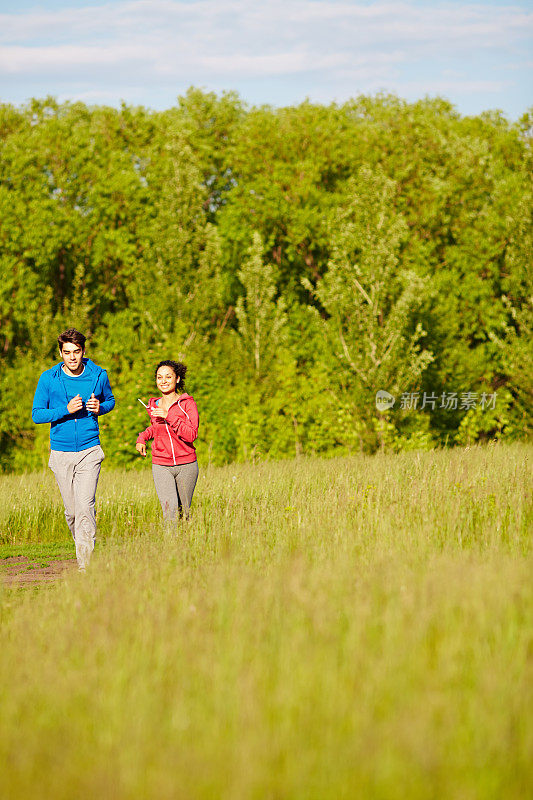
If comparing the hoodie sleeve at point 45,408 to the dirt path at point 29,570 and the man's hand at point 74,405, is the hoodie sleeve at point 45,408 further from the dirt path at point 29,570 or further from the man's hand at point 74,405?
the dirt path at point 29,570

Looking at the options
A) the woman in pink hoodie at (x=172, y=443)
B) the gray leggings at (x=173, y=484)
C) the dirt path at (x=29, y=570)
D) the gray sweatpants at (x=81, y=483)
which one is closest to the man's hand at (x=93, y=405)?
the gray sweatpants at (x=81, y=483)

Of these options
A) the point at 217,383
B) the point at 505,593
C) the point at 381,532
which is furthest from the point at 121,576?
the point at 217,383

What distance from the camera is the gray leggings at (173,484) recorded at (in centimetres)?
826

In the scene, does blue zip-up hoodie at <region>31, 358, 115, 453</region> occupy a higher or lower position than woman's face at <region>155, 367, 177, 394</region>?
lower

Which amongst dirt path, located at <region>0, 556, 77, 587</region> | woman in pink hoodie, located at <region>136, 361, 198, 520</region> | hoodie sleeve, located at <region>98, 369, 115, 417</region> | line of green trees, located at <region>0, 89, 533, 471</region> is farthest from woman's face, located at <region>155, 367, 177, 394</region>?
line of green trees, located at <region>0, 89, 533, 471</region>

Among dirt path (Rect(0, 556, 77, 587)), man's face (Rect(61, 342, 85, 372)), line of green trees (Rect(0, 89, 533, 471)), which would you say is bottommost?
dirt path (Rect(0, 556, 77, 587))

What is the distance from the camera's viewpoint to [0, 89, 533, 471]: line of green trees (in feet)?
97.6

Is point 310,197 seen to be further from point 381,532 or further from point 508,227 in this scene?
point 381,532

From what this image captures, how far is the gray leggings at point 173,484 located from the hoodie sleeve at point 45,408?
43.2 inches

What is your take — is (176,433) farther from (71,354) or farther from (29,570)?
(29,570)

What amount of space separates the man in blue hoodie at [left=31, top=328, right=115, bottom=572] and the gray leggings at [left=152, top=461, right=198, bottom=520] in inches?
26.3

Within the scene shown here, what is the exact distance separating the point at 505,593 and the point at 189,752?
190 centimetres

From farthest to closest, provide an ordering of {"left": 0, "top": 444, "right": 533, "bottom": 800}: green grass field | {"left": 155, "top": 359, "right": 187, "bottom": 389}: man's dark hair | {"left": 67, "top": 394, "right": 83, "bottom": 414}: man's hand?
{"left": 155, "top": 359, "right": 187, "bottom": 389}: man's dark hair < {"left": 67, "top": 394, "right": 83, "bottom": 414}: man's hand < {"left": 0, "top": 444, "right": 533, "bottom": 800}: green grass field

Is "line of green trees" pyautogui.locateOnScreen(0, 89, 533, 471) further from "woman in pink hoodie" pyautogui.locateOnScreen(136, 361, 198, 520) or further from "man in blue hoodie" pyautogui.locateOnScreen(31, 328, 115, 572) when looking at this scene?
"man in blue hoodie" pyautogui.locateOnScreen(31, 328, 115, 572)
